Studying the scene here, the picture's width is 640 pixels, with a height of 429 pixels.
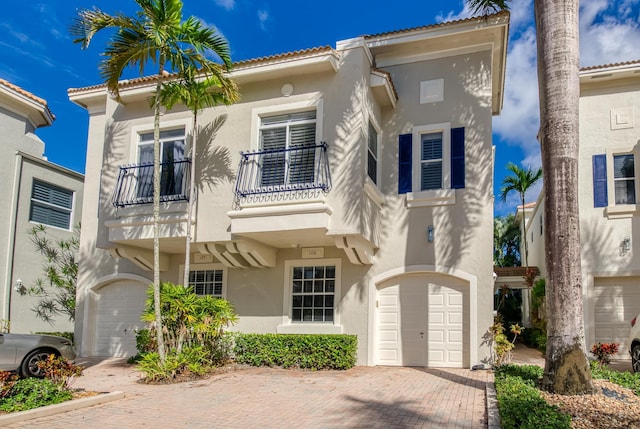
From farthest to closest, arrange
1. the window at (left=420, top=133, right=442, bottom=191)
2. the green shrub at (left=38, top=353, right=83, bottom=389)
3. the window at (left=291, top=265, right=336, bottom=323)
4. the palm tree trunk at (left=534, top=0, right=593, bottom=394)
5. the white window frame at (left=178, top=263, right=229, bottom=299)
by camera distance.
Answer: the white window frame at (left=178, top=263, right=229, bottom=299), the window at (left=291, top=265, right=336, bottom=323), the window at (left=420, top=133, right=442, bottom=191), the green shrub at (left=38, top=353, right=83, bottom=389), the palm tree trunk at (left=534, top=0, right=593, bottom=394)

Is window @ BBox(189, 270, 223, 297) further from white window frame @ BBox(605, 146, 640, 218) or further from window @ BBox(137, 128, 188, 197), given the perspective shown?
white window frame @ BBox(605, 146, 640, 218)

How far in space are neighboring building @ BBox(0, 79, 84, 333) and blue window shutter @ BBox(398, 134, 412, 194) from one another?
516 inches

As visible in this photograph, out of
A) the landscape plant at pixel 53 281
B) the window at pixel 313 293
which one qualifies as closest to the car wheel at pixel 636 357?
the window at pixel 313 293

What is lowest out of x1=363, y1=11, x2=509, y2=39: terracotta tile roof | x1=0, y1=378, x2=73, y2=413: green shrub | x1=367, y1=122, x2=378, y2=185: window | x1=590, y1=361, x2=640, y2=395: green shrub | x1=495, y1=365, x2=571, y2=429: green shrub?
x1=0, y1=378, x2=73, y2=413: green shrub

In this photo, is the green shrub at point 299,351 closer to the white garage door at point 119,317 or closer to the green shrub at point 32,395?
the white garage door at point 119,317

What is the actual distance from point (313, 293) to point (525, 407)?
7927mm

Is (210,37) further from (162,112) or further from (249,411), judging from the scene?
(249,411)

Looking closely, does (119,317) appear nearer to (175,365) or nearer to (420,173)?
(175,365)

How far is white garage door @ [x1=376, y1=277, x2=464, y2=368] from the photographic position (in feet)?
44.0

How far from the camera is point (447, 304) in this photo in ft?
44.5

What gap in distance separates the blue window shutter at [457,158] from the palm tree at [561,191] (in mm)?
4416

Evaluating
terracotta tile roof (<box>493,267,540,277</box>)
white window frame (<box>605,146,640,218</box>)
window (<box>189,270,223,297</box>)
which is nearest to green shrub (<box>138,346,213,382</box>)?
window (<box>189,270,223,297</box>)

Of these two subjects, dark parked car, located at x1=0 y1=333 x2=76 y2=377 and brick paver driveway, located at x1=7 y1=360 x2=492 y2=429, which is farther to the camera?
dark parked car, located at x1=0 y1=333 x2=76 y2=377

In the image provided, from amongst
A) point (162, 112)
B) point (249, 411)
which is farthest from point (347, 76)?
point (249, 411)
